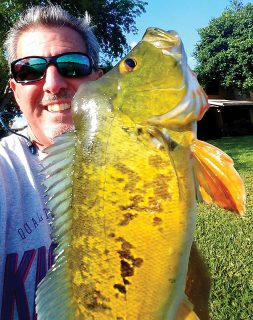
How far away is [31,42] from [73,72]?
381mm

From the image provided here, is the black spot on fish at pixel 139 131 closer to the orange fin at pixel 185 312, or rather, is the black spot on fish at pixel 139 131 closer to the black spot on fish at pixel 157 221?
the black spot on fish at pixel 157 221

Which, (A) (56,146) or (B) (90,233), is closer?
(B) (90,233)

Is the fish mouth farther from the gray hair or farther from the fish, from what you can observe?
the fish

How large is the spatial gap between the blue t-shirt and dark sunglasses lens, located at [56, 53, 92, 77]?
0.59 meters

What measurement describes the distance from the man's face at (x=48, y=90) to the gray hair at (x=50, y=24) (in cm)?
6

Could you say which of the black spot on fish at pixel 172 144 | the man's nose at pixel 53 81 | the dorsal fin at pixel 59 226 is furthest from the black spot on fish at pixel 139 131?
the man's nose at pixel 53 81

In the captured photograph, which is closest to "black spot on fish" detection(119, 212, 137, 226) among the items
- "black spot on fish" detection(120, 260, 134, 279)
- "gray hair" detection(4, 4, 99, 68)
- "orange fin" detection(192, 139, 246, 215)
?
"black spot on fish" detection(120, 260, 134, 279)

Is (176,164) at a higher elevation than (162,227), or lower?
higher

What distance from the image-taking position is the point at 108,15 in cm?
2662

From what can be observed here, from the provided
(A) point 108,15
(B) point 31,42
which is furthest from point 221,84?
(B) point 31,42

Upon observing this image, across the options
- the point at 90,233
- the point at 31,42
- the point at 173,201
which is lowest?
the point at 90,233

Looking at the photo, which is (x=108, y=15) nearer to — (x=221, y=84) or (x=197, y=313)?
(x=221, y=84)

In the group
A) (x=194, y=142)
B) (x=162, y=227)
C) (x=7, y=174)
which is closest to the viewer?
(x=162, y=227)

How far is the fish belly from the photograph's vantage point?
1.64 metres
